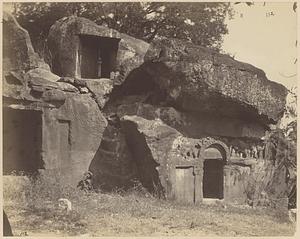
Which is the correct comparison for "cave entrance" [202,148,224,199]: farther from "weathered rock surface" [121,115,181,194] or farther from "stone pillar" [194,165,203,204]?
"weathered rock surface" [121,115,181,194]

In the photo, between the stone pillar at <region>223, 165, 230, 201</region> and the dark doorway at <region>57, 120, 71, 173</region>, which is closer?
the dark doorway at <region>57, 120, 71, 173</region>

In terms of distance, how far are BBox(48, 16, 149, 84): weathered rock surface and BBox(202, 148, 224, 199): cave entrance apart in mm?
2823

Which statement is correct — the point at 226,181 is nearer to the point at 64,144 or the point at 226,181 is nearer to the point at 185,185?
the point at 185,185

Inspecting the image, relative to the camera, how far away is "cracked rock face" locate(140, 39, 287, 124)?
10.4 metres

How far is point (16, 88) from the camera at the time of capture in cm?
947

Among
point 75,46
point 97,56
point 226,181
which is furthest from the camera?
point 97,56

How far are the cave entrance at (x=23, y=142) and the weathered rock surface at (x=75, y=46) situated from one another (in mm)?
2614

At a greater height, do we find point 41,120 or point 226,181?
point 41,120

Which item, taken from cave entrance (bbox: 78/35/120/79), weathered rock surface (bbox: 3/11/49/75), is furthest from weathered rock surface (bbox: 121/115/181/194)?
cave entrance (bbox: 78/35/120/79)

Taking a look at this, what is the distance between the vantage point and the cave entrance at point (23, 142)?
32.7ft

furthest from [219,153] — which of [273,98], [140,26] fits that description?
[140,26]

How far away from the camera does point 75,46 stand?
12.5 metres

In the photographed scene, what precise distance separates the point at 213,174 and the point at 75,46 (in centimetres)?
462

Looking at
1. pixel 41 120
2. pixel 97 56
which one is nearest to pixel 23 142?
pixel 41 120
